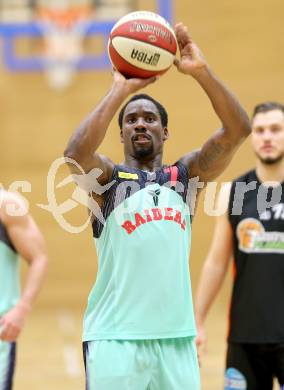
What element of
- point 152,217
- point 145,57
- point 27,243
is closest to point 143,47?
point 145,57

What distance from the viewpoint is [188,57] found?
401cm

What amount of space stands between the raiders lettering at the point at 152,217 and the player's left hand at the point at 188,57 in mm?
678

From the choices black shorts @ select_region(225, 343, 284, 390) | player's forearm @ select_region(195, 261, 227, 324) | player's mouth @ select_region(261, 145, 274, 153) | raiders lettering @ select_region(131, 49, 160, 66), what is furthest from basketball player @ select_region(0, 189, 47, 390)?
raiders lettering @ select_region(131, 49, 160, 66)

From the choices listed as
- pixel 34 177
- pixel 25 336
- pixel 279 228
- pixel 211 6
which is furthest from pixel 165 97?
pixel 279 228

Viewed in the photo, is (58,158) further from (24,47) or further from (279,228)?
(279,228)

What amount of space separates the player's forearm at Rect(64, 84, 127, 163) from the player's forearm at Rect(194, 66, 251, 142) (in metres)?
0.43

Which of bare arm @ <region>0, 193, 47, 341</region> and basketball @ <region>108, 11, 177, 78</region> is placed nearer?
basketball @ <region>108, 11, 177, 78</region>

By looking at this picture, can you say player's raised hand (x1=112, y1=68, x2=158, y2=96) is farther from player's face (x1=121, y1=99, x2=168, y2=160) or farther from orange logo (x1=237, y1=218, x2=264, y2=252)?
orange logo (x1=237, y1=218, x2=264, y2=252)

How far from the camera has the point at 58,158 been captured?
13.5 metres

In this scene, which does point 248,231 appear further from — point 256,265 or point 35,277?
point 35,277

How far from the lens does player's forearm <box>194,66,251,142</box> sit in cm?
398

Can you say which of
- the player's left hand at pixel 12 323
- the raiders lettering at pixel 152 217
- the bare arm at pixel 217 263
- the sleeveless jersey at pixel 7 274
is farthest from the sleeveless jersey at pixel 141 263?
the sleeveless jersey at pixel 7 274

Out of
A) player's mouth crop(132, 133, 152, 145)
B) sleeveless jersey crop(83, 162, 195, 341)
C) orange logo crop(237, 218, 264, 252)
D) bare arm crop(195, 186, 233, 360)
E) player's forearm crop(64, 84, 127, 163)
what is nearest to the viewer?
player's forearm crop(64, 84, 127, 163)

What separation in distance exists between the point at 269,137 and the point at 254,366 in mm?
1429
